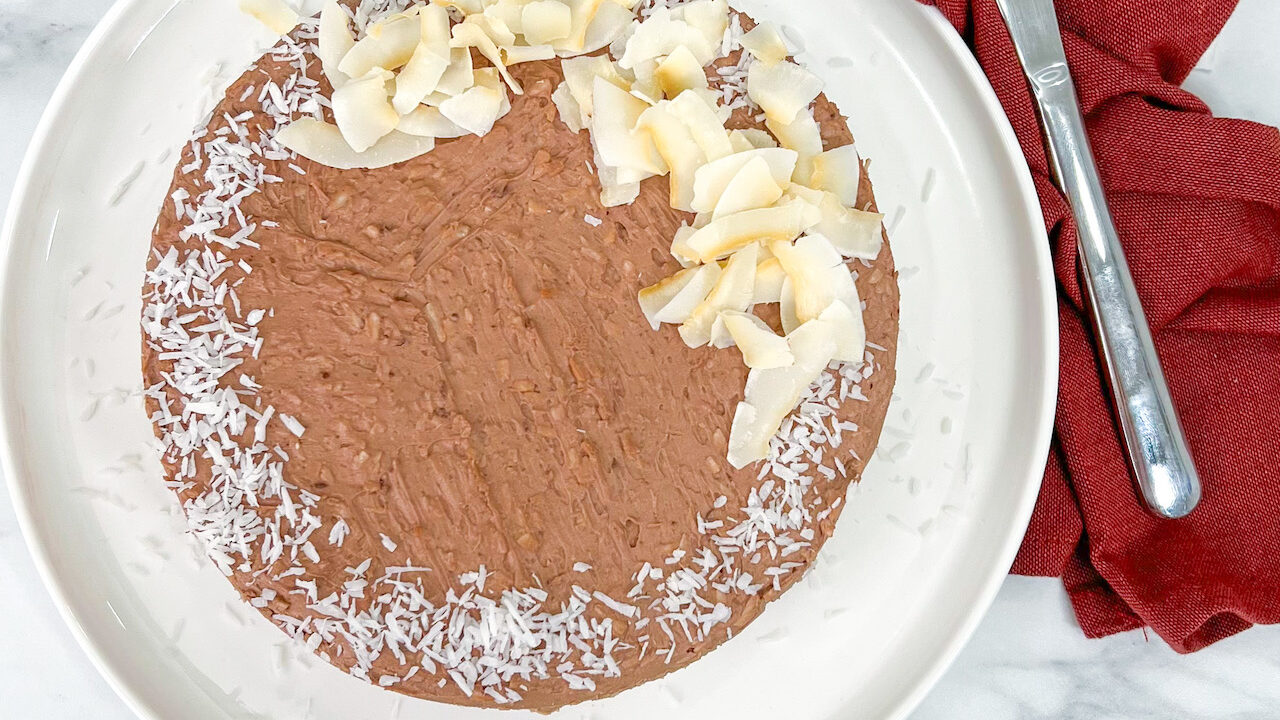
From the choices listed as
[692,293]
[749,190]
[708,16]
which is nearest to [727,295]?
[692,293]

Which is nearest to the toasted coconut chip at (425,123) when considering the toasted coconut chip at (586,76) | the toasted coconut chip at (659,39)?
the toasted coconut chip at (586,76)

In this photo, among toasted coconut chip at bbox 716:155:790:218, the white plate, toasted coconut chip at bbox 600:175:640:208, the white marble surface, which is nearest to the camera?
toasted coconut chip at bbox 716:155:790:218

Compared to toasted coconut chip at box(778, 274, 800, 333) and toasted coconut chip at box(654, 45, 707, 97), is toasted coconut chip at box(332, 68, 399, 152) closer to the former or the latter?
toasted coconut chip at box(654, 45, 707, 97)

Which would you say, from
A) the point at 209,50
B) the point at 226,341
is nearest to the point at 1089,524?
the point at 226,341

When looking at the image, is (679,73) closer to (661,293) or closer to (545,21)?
(545,21)

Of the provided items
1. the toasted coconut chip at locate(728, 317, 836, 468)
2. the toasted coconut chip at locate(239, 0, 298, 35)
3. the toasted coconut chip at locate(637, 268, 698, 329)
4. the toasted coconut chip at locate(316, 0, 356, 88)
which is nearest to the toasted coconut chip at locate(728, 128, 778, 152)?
the toasted coconut chip at locate(637, 268, 698, 329)

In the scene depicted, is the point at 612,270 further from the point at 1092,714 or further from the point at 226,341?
the point at 1092,714

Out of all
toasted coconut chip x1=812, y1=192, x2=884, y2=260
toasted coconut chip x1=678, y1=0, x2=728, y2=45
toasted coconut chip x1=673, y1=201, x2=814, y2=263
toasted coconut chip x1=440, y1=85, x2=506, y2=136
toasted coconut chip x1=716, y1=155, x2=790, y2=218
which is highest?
toasted coconut chip x1=678, y1=0, x2=728, y2=45
